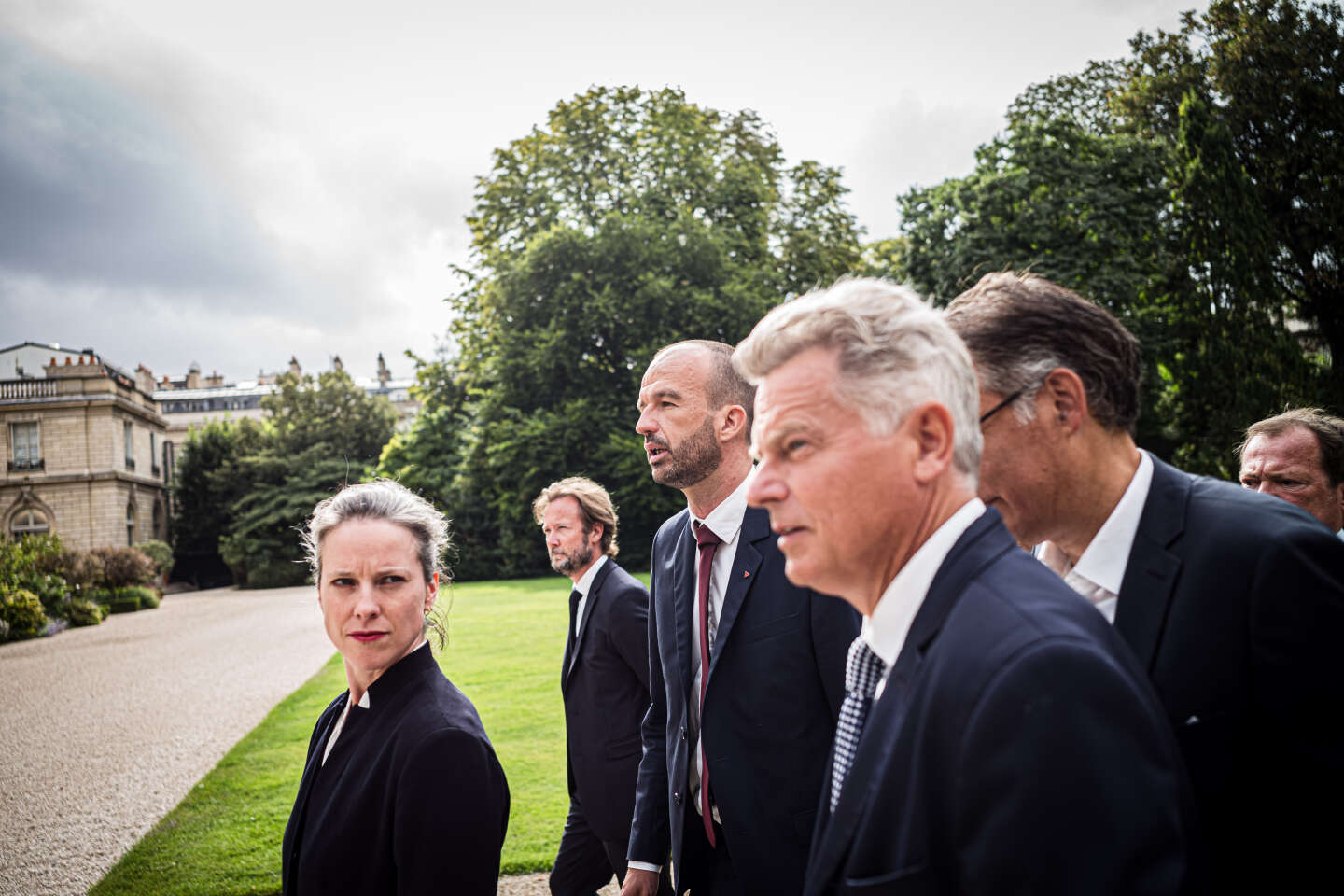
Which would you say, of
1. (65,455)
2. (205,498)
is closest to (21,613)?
(65,455)

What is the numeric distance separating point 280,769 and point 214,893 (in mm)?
3106

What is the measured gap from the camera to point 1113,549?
6.22ft

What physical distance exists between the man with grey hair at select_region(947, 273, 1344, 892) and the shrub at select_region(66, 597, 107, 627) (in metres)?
32.3

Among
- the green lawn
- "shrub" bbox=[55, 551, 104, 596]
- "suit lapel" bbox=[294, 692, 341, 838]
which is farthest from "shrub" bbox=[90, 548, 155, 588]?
"suit lapel" bbox=[294, 692, 341, 838]

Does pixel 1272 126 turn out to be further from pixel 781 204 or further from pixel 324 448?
pixel 324 448

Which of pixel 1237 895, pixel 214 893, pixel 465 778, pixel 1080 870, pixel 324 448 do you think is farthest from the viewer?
pixel 324 448

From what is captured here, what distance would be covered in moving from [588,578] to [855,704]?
4.14m

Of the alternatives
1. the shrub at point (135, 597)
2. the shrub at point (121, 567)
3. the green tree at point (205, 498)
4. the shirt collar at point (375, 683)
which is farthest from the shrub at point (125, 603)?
the shirt collar at point (375, 683)

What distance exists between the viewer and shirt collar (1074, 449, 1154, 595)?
1.88 meters

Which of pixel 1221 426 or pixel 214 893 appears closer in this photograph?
pixel 214 893

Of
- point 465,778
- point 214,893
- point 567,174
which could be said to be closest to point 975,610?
point 465,778

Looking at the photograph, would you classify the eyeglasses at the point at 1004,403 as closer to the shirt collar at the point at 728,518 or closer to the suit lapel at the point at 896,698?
the suit lapel at the point at 896,698

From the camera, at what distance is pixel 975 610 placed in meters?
1.27

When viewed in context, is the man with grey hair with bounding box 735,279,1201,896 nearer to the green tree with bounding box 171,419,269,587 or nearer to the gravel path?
the gravel path
